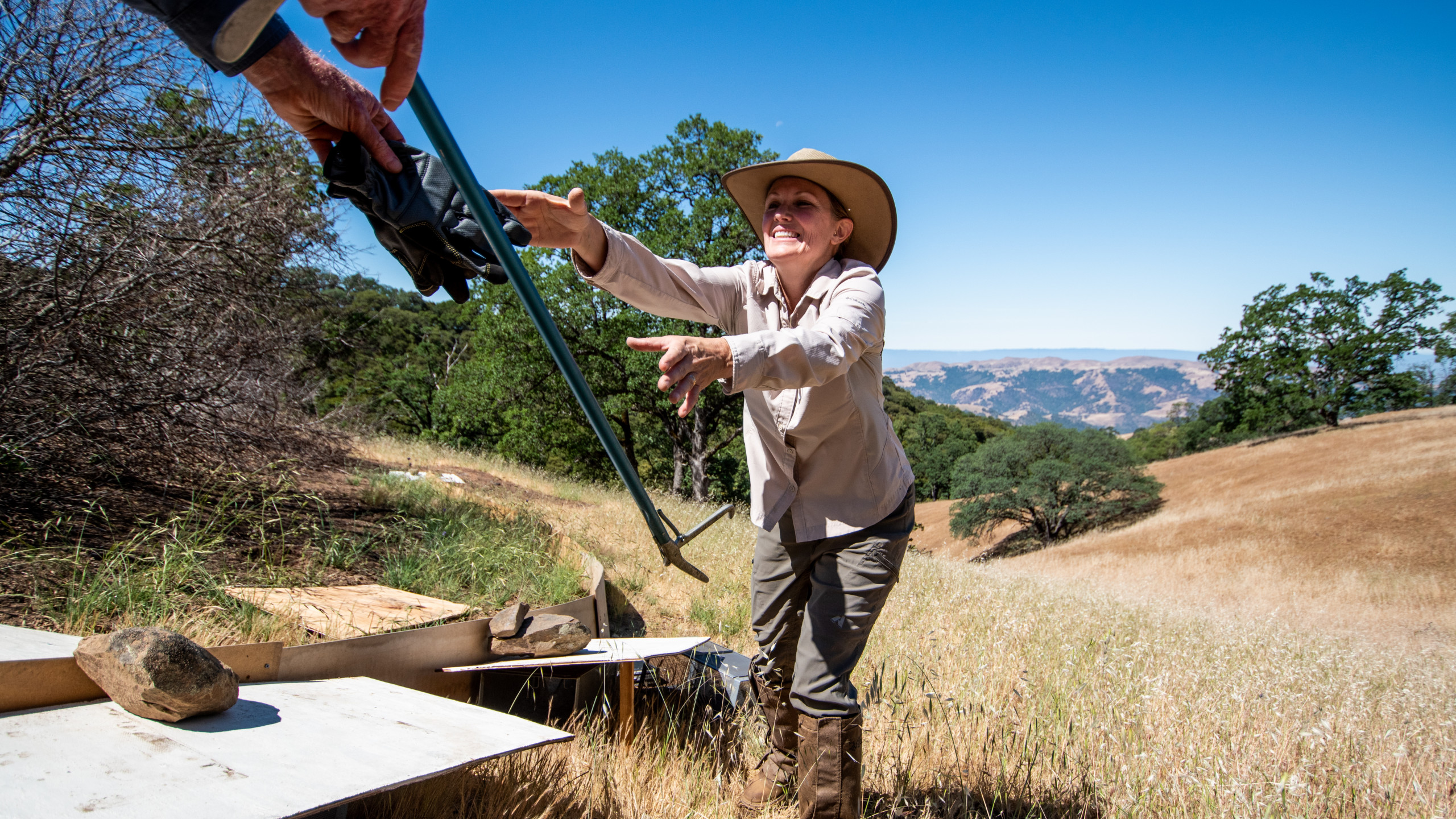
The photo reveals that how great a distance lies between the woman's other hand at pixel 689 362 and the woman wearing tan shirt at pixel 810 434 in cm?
31

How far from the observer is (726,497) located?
99.2 ft

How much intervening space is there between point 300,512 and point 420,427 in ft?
114

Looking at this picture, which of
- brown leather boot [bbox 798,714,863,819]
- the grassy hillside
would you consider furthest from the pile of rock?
brown leather boot [bbox 798,714,863,819]

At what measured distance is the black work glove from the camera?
2.11m

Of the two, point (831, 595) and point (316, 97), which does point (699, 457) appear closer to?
point (831, 595)

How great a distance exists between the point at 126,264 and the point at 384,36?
14.2 feet

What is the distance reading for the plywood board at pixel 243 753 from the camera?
58.5 inches

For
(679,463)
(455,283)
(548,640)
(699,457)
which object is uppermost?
(455,283)

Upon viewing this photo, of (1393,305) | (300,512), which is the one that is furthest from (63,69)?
(1393,305)

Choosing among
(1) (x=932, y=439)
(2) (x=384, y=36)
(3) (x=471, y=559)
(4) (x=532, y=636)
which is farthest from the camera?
(1) (x=932, y=439)

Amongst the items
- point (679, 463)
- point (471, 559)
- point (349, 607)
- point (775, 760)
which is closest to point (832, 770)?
point (775, 760)

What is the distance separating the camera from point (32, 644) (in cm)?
214

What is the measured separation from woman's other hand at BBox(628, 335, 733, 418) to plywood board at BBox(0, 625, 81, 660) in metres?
1.80

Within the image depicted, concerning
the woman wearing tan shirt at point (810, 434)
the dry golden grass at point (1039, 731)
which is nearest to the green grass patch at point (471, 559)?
the dry golden grass at point (1039, 731)
